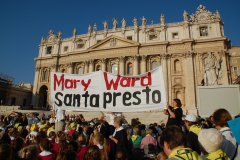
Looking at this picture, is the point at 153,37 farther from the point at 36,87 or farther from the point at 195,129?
the point at 195,129

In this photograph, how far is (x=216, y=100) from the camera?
10453 millimetres

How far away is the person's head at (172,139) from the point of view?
2068 millimetres

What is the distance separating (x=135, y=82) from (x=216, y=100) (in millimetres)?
6950

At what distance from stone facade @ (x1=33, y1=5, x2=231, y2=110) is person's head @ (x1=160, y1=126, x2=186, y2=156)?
94.7 feet

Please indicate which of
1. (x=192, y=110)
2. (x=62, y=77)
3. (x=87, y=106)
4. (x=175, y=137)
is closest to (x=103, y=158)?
(x=175, y=137)

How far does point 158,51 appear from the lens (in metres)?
33.3

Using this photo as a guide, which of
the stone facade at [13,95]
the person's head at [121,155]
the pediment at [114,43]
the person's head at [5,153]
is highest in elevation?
the pediment at [114,43]

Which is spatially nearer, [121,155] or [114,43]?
[121,155]

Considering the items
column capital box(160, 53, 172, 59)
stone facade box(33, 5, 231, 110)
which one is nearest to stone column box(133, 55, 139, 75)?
stone facade box(33, 5, 231, 110)

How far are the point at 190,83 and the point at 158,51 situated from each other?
841 cm

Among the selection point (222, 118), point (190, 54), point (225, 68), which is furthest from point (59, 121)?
point (225, 68)

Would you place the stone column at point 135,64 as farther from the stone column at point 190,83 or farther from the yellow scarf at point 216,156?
the yellow scarf at point 216,156

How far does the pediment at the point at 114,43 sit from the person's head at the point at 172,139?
1291 inches

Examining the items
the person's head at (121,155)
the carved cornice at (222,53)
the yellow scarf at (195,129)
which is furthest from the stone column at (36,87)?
the yellow scarf at (195,129)
